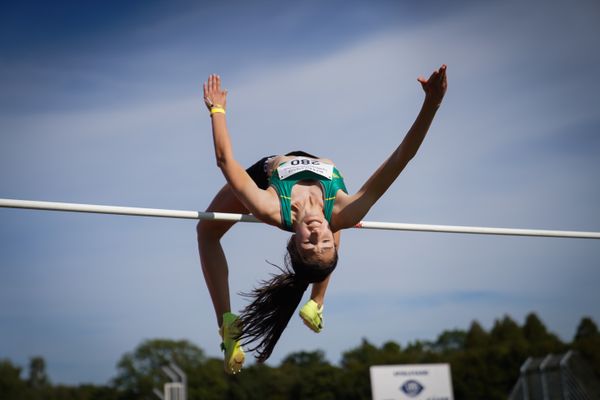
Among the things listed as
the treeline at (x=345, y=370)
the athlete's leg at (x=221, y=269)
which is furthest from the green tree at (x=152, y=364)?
the athlete's leg at (x=221, y=269)

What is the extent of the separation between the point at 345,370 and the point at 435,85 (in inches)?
1216

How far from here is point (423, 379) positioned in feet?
55.3

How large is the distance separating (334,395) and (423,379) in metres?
17.4

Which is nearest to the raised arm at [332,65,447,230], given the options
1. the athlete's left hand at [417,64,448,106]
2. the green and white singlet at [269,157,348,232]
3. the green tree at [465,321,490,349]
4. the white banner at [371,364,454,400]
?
the athlete's left hand at [417,64,448,106]

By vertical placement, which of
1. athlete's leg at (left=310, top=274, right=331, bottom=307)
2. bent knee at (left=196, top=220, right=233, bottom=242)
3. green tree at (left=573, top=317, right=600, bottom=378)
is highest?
green tree at (left=573, top=317, right=600, bottom=378)

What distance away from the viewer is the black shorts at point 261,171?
573 centimetres

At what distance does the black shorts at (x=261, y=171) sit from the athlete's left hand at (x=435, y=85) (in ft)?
4.02

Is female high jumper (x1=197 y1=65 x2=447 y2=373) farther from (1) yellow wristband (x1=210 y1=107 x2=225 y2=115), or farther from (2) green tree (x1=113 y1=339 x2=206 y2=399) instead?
(2) green tree (x1=113 y1=339 x2=206 y2=399)

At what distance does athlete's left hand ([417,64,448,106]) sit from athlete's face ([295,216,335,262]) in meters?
1.09

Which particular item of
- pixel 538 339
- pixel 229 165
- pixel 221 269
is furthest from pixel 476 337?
pixel 229 165

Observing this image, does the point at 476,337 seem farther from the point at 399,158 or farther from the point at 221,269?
the point at 399,158

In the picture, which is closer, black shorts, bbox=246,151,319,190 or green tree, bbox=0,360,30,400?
black shorts, bbox=246,151,319,190

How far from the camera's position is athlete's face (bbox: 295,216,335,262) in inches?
195

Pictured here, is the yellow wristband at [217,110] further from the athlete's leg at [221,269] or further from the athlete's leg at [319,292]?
the athlete's leg at [319,292]
